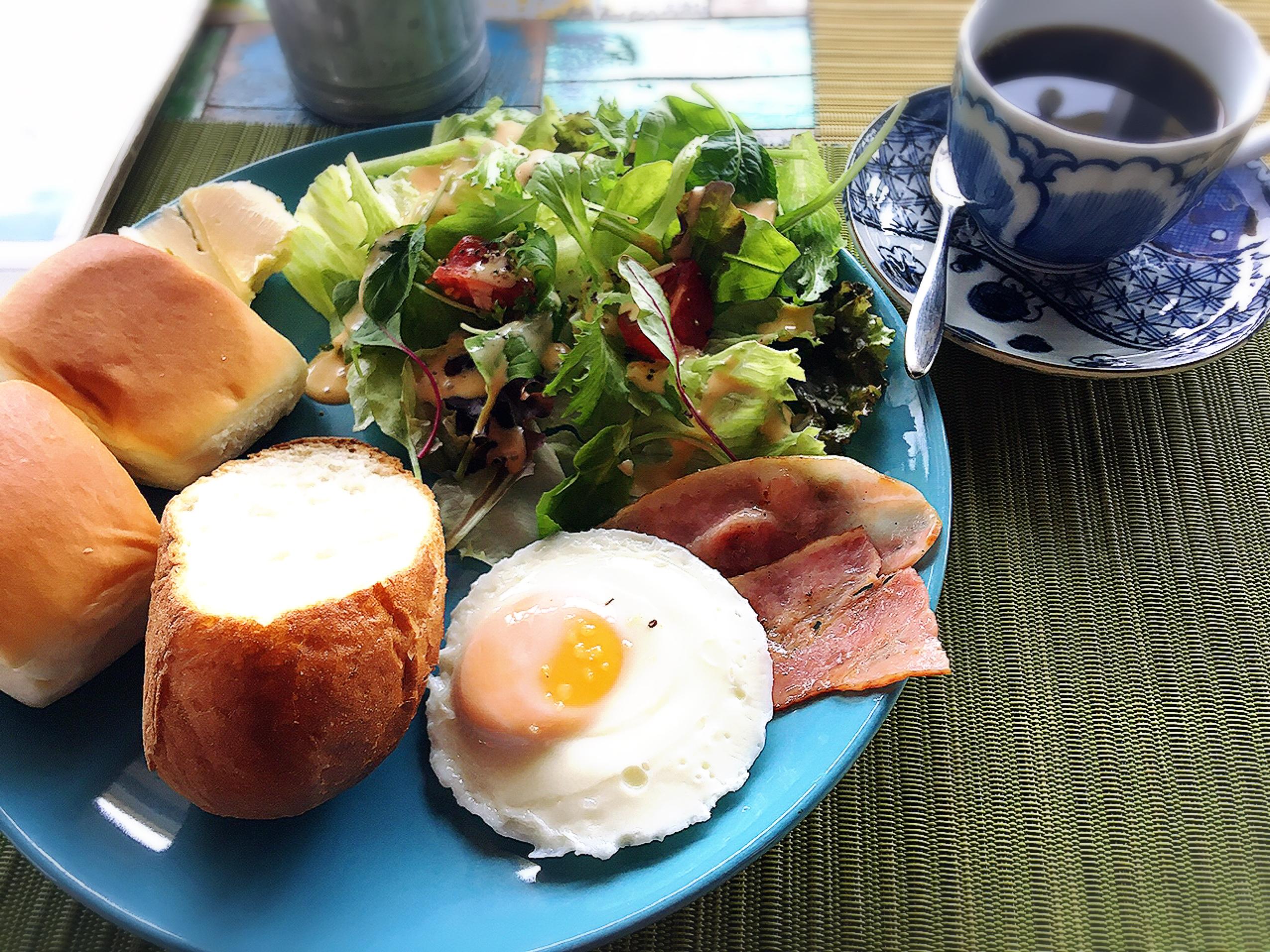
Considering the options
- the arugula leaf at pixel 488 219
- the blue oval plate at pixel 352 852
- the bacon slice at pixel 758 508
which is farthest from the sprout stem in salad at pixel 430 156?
the blue oval plate at pixel 352 852

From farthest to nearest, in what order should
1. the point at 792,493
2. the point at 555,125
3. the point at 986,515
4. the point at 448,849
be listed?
the point at 555,125 < the point at 986,515 < the point at 792,493 < the point at 448,849

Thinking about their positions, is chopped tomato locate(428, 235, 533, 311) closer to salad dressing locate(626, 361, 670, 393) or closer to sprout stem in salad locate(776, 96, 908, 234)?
salad dressing locate(626, 361, 670, 393)

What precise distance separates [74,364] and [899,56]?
2.57 meters

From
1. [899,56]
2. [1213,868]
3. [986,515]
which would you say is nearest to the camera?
[1213,868]

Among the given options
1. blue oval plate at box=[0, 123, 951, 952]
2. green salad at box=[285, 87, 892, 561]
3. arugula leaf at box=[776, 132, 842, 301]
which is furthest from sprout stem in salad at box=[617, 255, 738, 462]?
blue oval plate at box=[0, 123, 951, 952]

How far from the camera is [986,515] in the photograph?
6.95 ft

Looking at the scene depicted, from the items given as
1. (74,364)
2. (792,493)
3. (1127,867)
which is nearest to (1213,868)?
(1127,867)

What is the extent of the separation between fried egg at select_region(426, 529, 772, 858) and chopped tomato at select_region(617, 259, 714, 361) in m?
0.48

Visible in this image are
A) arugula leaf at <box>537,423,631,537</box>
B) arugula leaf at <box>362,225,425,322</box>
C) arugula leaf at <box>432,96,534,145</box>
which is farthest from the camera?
arugula leaf at <box>432,96,534,145</box>

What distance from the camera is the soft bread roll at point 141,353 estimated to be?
1.89 m

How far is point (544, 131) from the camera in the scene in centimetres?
242

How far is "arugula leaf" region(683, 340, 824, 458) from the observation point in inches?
76.8

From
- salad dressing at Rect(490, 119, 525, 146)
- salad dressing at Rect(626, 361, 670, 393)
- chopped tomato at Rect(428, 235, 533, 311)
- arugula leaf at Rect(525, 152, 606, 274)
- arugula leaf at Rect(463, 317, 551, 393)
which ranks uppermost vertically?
arugula leaf at Rect(525, 152, 606, 274)

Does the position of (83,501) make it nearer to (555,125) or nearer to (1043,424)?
(555,125)
